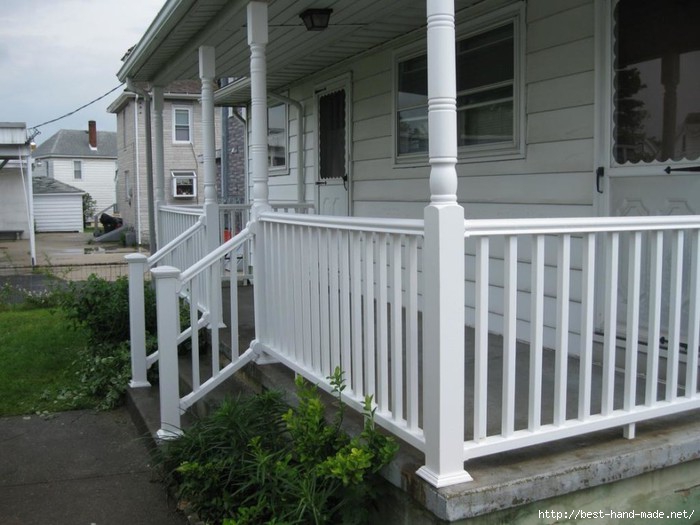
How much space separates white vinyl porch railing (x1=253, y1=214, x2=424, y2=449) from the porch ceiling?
1862 mm

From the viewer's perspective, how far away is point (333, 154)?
812 centimetres

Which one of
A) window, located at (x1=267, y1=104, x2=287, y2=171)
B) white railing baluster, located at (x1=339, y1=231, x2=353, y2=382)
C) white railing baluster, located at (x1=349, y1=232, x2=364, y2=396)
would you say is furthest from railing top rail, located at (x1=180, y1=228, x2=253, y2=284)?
window, located at (x1=267, y1=104, x2=287, y2=171)

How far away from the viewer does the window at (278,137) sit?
9617 millimetres

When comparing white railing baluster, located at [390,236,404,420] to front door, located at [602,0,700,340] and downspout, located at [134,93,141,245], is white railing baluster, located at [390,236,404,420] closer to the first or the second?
front door, located at [602,0,700,340]

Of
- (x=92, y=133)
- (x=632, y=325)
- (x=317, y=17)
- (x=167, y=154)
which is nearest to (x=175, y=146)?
(x=167, y=154)

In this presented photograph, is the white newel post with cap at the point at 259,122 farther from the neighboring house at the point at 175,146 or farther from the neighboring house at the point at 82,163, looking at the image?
the neighboring house at the point at 82,163

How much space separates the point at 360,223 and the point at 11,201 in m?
27.8

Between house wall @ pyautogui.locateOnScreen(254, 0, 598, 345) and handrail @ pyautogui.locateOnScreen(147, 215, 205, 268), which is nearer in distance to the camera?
house wall @ pyautogui.locateOnScreen(254, 0, 598, 345)

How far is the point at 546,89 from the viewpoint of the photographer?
475cm

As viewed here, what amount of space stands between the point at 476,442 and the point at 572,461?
420 mm

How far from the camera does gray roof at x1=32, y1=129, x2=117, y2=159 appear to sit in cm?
4534

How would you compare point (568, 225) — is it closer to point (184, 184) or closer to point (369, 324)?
point (369, 324)

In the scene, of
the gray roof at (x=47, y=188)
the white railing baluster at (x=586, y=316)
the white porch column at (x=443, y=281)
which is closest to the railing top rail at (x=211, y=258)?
the white porch column at (x=443, y=281)

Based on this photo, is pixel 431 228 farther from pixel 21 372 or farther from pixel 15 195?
pixel 15 195
